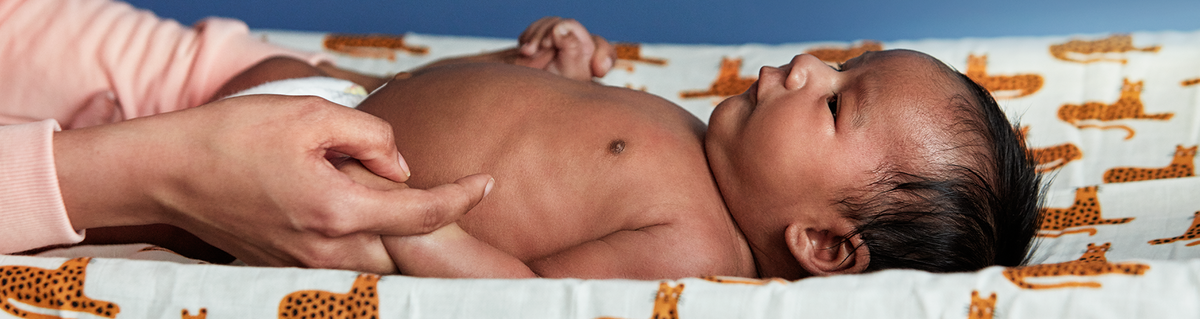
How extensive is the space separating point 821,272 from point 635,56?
86 cm

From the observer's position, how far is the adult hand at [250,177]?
0.70m

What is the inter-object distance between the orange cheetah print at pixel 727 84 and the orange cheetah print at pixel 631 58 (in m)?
0.14

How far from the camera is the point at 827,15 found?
2707 millimetres

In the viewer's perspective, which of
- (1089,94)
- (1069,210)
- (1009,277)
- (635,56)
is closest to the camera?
(1009,277)

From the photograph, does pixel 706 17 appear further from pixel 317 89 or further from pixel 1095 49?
pixel 317 89

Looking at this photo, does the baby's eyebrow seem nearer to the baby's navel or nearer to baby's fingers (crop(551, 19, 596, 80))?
the baby's navel

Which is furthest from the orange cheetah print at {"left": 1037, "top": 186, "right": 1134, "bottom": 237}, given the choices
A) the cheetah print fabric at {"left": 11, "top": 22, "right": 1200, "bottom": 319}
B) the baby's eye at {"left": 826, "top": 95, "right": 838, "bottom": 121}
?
the baby's eye at {"left": 826, "top": 95, "right": 838, "bottom": 121}

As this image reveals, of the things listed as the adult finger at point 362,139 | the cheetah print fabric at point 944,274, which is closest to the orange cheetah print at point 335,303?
the cheetah print fabric at point 944,274

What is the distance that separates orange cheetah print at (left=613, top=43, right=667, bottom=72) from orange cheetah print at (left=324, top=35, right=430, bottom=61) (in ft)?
1.46

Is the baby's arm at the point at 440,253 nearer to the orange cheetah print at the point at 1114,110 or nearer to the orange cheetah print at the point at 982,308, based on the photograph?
the orange cheetah print at the point at 982,308

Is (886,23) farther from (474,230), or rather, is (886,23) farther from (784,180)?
(474,230)

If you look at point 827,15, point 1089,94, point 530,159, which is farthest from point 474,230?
point 827,15

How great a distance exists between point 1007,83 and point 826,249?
2.53 ft

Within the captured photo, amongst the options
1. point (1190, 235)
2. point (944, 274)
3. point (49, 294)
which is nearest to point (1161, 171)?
point (1190, 235)
